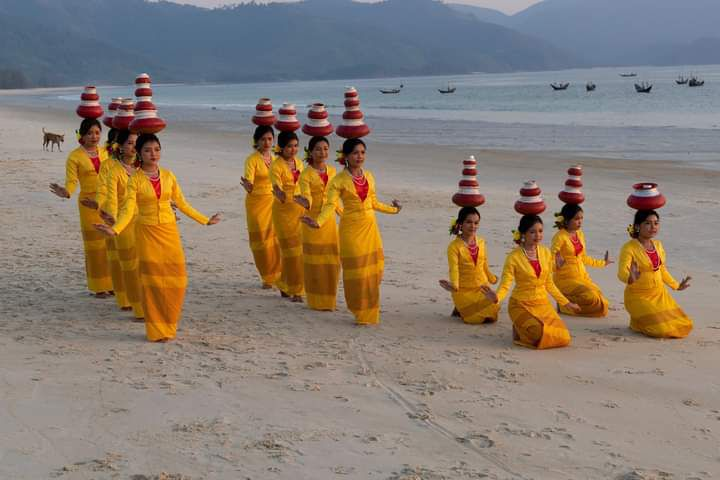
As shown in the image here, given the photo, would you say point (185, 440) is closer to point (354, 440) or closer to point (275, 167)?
point (354, 440)

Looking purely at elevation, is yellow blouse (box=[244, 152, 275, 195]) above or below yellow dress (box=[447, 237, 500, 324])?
above

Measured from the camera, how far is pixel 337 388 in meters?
6.29

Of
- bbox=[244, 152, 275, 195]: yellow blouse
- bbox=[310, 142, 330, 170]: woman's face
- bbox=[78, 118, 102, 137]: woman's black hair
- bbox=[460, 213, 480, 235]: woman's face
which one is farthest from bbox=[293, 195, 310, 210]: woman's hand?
bbox=[78, 118, 102, 137]: woman's black hair

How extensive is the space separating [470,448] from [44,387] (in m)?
2.92

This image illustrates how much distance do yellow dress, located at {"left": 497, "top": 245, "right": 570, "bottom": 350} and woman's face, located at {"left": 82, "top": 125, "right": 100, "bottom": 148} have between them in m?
4.28

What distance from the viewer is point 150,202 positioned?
284 inches

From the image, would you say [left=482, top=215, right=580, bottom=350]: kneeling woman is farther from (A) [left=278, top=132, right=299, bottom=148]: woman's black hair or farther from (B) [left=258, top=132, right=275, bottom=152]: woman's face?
(B) [left=258, top=132, right=275, bottom=152]: woman's face

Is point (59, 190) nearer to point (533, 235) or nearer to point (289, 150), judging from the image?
point (289, 150)

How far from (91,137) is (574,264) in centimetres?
473

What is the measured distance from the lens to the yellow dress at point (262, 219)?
9.31 meters

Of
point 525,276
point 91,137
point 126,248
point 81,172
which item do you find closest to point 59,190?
point 81,172

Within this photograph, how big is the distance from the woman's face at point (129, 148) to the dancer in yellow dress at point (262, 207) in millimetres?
1566

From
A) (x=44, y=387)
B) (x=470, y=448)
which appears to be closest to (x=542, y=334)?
(x=470, y=448)

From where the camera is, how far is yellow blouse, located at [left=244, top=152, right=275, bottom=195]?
30.4 feet
